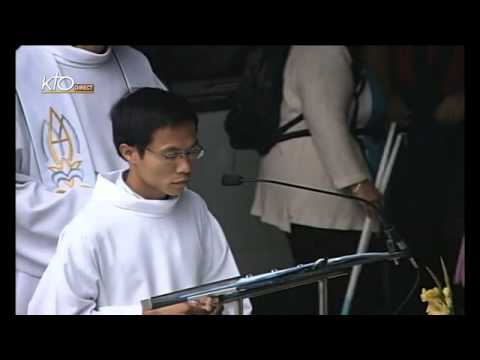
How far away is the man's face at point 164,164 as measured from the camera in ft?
18.7

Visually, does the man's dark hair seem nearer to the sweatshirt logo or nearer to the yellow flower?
the sweatshirt logo

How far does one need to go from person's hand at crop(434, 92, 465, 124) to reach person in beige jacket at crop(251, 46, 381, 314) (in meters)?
0.37

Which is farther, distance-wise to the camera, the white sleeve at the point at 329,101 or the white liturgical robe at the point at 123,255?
the white sleeve at the point at 329,101

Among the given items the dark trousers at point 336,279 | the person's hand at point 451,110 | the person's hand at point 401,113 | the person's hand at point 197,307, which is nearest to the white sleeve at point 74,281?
the person's hand at point 197,307

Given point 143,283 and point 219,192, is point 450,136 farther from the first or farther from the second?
point 143,283

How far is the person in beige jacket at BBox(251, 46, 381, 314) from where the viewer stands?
5797mm

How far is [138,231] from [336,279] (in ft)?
2.76

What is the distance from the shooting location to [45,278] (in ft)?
18.8

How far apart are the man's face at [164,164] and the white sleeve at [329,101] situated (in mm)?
503

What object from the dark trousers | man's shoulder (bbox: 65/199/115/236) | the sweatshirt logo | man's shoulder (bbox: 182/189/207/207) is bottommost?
the dark trousers

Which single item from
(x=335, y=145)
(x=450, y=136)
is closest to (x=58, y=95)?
(x=335, y=145)

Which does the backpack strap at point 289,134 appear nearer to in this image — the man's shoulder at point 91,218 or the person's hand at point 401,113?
the person's hand at point 401,113

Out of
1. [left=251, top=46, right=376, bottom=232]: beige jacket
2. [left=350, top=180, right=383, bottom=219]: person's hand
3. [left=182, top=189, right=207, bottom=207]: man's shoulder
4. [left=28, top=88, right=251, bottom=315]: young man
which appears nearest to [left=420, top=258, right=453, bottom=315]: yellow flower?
[left=350, top=180, right=383, bottom=219]: person's hand

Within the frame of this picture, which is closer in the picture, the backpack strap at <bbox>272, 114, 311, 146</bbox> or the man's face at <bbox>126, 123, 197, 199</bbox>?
the man's face at <bbox>126, 123, 197, 199</bbox>
